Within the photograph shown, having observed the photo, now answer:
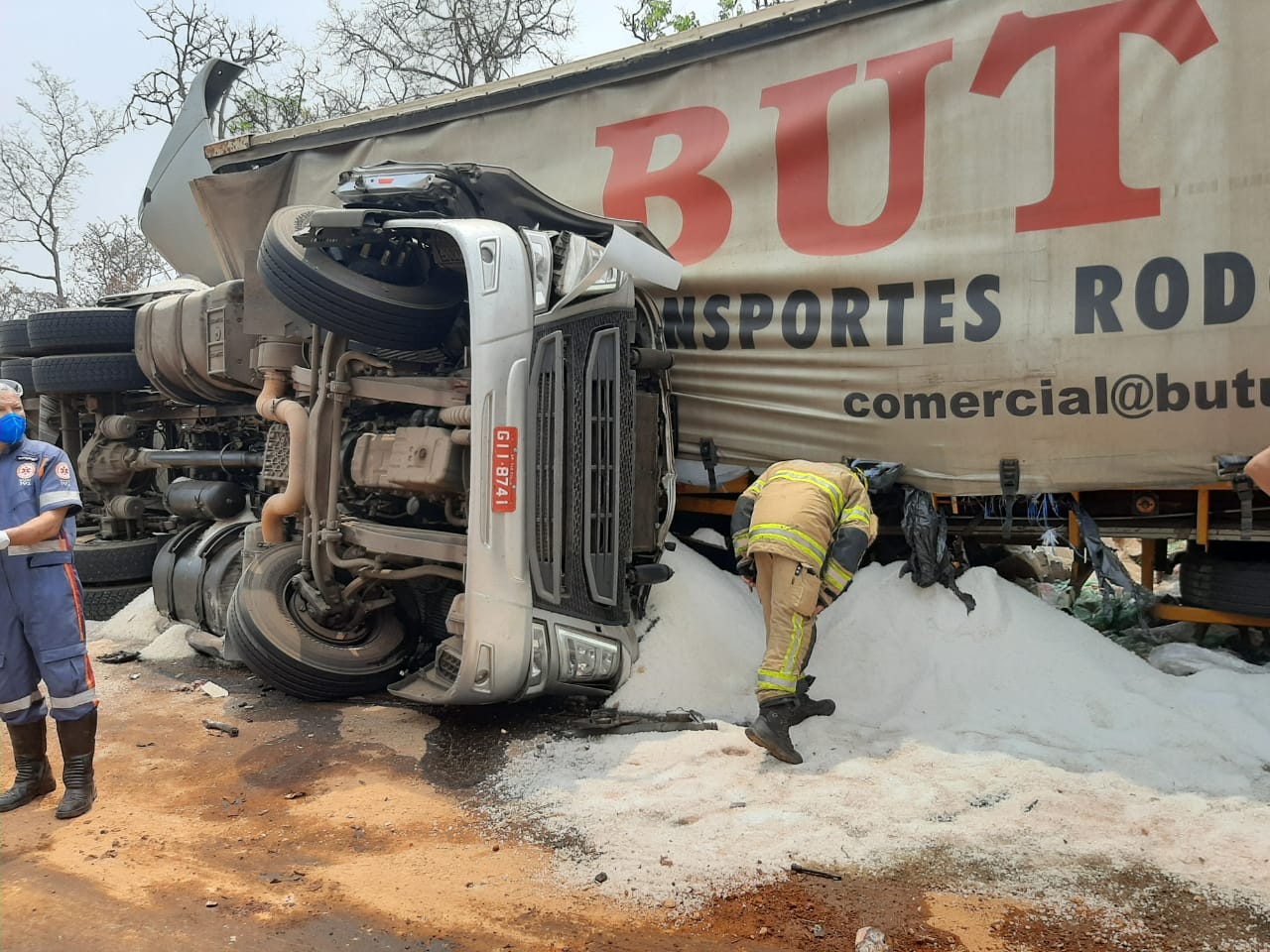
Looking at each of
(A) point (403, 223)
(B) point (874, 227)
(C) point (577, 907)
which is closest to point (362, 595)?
(A) point (403, 223)

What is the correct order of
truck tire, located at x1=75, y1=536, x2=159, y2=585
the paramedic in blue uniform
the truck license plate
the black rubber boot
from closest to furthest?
the paramedic in blue uniform → the black rubber boot → the truck license plate → truck tire, located at x1=75, y1=536, x2=159, y2=585

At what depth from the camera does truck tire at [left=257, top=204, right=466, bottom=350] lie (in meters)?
4.66

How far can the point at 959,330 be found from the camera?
185 inches

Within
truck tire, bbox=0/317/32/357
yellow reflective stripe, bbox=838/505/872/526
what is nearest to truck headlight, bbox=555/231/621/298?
yellow reflective stripe, bbox=838/505/872/526

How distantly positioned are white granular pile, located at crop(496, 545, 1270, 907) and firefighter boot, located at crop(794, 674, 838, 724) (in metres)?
0.05

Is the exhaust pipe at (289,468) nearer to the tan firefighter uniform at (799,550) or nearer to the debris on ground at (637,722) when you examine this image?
the debris on ground at (637,722)

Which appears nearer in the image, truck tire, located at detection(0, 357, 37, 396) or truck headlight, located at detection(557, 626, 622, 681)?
truck headlight, located at detection(557, 626, 622, 681)

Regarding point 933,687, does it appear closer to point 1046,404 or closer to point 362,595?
point 1046,404

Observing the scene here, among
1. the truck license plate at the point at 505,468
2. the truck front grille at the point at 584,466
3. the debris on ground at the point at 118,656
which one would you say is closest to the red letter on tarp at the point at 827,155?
the truck front grille at the point at 584,466

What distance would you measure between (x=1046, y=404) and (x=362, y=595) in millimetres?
3467

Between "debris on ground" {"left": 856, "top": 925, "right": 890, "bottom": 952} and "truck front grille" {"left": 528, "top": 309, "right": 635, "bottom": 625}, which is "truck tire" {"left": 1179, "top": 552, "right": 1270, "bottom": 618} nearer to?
"truck front grille" {"left": 528, "top": 309, "right": 635, "bottom": 625}

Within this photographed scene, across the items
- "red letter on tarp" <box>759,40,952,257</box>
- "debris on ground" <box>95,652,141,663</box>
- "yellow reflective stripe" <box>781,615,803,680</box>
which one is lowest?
"debris on ground" <box>95,652,141,663</box>

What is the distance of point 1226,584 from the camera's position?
14.9 feet

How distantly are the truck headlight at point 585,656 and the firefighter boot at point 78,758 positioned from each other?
187cm
